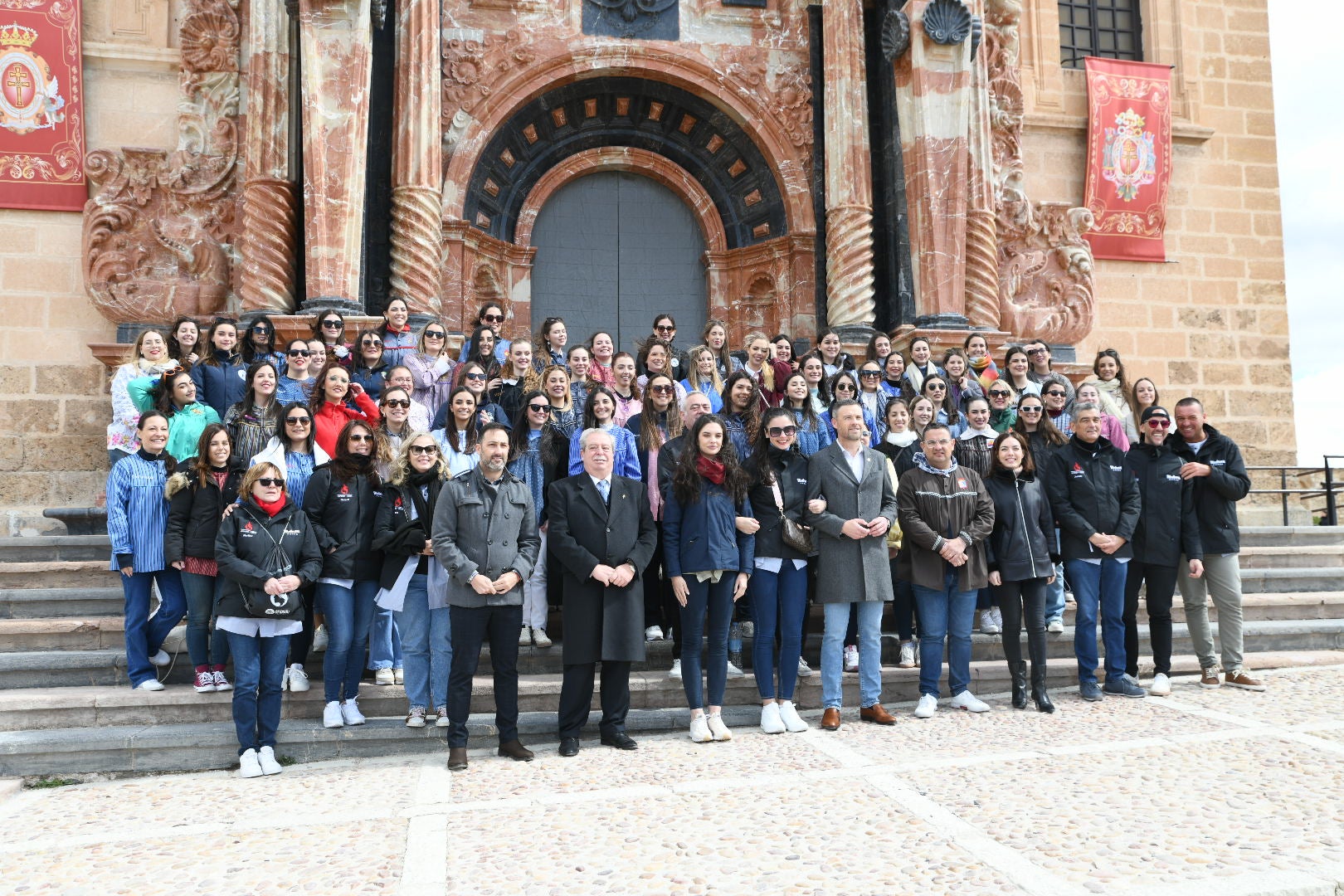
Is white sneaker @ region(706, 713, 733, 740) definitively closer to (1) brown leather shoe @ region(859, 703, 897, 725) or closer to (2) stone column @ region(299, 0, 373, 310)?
(1) brown leather shoe @ region(859, 703, 897, 725)

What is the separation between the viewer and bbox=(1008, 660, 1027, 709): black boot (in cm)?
645

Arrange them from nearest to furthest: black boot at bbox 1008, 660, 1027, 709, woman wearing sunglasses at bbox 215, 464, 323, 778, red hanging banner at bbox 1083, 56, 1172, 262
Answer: woman wearing sunglasses at bbox 215, 464, 323, 778, black boot at bbox 1008, 660, 1027, 709, red hanging banner at bbox 1083, 56, 1172, 262

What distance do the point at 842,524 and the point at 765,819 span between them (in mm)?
2292

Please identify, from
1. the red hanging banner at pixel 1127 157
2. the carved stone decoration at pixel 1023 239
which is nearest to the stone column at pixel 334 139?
the carved stone decoration at pixel 1023 239

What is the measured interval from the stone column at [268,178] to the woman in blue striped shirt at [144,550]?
152 inches

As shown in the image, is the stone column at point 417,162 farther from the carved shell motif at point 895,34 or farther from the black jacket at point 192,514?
the carved shell motif at point 895,34

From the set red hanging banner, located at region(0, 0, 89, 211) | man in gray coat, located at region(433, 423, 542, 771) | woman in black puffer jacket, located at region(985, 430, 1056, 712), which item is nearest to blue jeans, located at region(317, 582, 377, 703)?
man in gray coat, located at region(433, 423, 542, 771)

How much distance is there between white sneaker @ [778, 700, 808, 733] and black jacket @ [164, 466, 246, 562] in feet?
11.7

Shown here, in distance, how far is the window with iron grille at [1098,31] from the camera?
14.1 metres

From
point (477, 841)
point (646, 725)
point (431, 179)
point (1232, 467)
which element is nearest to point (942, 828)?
point (477, 841)

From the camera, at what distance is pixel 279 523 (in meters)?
5.66

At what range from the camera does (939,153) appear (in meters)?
11.2

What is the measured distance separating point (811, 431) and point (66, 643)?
5.32 m

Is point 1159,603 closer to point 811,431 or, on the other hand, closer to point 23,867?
point 811,431
